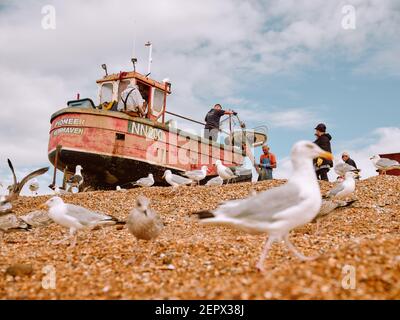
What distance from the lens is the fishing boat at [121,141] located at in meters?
18.6

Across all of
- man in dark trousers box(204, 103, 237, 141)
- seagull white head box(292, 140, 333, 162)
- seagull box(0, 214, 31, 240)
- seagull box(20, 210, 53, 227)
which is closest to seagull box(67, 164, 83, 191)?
man in dark trousers box(204, 103, 237, 141)

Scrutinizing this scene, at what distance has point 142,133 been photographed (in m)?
19.2

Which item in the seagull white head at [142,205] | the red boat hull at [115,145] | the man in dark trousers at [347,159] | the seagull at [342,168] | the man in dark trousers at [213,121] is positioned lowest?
the seagull white head at [142,205]

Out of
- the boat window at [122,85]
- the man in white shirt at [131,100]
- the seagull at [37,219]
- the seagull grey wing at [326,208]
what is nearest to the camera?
the seagull grey wing at [326,208]

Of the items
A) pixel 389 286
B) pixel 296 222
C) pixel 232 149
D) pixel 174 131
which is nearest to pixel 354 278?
pixel 389 286

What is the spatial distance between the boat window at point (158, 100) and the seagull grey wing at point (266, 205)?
17252mm

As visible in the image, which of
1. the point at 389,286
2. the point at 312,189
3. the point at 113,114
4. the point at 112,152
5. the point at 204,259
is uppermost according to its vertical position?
the point at 113,114

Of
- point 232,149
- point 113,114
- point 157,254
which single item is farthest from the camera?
point 232,149

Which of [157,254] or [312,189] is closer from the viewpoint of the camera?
[312,189]

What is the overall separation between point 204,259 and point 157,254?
2.83 feet

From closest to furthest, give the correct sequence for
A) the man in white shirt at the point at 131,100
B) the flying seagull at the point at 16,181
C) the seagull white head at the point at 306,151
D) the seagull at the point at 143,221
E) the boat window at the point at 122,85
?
the seagull white head at the point at 306,151 < the seagull at the point at 143,221 < the flying seagull at the point at 16,181 < the man in white shirt at the point at 131,100 < the boat window at the point at 122,85

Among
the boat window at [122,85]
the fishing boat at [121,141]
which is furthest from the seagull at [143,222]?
the boat window at [122,85]

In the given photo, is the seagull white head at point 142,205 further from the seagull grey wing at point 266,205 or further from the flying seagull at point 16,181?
the flying seagull at point 16,181
